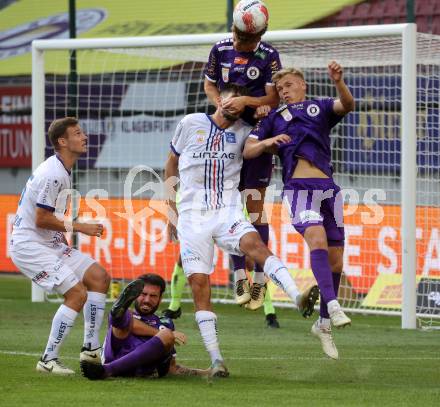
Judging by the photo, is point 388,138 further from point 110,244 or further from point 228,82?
point 228,82

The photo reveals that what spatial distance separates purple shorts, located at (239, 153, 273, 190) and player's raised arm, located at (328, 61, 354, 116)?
782 mm

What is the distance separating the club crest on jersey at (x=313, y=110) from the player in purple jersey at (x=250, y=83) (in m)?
0.33

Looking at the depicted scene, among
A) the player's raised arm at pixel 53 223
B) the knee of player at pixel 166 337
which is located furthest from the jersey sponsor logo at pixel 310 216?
the player's raised arm at pixel 53 223

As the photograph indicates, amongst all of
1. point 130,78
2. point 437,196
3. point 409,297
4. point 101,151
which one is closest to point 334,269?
point 409,297

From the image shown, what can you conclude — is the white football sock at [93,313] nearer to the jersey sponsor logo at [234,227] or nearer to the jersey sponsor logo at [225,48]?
the jersey sponsor logo at [234,227]

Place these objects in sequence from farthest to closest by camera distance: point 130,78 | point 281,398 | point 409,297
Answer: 1. point 130,78
2. point 409,297
3. point 281,398

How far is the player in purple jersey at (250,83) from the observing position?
9.79 metres

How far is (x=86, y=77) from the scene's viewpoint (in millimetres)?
20312

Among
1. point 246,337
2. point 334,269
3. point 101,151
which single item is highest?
point 101,151

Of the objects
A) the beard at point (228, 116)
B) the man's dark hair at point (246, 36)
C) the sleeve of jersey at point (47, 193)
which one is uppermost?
the man's dark hair at point (246, 36)

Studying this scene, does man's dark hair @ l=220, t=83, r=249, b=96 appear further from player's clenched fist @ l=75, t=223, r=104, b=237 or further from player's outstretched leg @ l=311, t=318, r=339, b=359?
player's outstretched leg @ l=311, t=318, r=339, b=359

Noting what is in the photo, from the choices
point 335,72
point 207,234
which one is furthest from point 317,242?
point 335,72

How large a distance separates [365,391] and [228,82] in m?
2.82

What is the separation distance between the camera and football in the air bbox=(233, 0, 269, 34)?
9.60 metres
